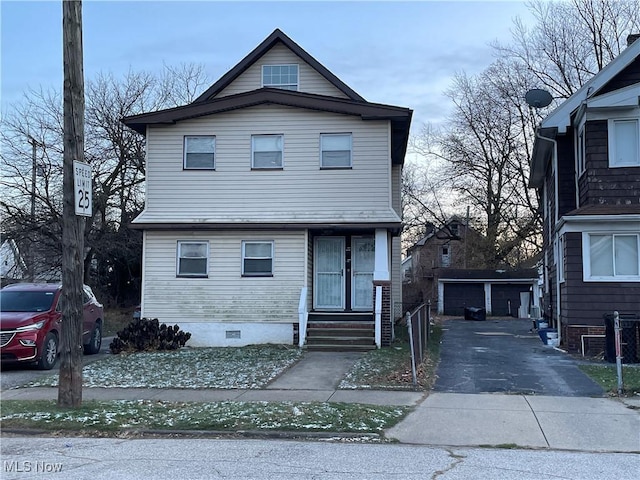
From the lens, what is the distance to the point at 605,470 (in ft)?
21.4

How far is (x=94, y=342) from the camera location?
663 inches

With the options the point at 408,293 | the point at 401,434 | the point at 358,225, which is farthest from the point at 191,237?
the point at 408,293

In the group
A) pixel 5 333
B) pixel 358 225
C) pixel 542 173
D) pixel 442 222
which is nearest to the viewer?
pixel 5 333

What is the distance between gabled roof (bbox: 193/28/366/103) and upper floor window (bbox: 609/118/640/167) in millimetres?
7492

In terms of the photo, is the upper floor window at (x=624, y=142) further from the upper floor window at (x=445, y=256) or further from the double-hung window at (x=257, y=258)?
the upper floor window at (x=445, y=256)

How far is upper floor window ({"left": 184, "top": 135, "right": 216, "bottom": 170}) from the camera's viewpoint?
730 inches

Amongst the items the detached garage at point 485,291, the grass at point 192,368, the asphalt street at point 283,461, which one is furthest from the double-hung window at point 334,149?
the detached garage at point 485,291

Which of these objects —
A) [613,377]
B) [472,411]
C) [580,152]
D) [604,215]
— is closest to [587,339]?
[604,215]

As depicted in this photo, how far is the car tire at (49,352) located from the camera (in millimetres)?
13695

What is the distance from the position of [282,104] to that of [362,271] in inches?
207

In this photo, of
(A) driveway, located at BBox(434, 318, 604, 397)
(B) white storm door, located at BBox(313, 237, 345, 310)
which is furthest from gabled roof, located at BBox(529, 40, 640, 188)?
(B) white storm door, located at BBox(313, 237, 345, 310)

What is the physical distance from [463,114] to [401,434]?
124 ft

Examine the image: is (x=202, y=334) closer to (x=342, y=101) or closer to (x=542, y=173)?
(x=342, y=101)

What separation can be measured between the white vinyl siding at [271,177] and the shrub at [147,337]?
3057mm
